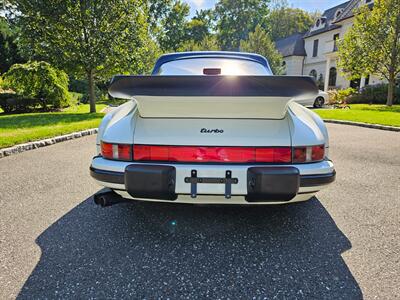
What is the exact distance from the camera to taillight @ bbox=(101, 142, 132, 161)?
6.72ft

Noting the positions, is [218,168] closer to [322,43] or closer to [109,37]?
[109,37]

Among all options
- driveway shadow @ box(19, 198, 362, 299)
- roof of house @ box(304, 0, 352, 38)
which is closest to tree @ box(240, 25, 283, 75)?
roof of house @ box(304, 0, 352, 38)

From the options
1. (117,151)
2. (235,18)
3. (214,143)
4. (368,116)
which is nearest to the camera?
(214,143)

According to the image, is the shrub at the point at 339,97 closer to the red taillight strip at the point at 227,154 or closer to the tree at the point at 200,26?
the red taillight strip at the point at 227,154

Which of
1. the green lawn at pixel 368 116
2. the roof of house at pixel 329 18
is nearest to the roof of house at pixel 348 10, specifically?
the roof of house at pixel 329 18

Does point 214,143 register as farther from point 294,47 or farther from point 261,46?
point 294,47

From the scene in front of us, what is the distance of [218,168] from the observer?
1.92 metres

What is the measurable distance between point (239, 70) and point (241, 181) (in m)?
1.64

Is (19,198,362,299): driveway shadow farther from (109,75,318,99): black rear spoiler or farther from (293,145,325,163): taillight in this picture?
(109,75,318,99): black rear spoiler

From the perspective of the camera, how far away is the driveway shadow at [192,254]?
1.66 m

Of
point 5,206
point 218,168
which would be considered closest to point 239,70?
point 218,168

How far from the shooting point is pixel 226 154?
1981mm

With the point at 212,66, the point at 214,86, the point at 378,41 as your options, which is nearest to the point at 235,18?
the point at 378,41

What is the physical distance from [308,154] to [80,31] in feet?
40.2
